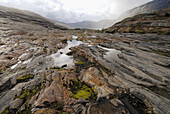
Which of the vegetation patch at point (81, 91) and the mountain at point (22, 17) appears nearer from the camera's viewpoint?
the vegetation patch at point (81, 91)

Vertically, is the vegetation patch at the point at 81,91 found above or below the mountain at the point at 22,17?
below

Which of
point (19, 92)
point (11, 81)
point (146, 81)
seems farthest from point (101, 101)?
point (11, 81)

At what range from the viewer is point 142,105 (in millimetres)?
8156

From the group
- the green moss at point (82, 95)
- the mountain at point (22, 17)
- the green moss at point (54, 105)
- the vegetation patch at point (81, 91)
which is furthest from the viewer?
the mountain at point (22, 17)

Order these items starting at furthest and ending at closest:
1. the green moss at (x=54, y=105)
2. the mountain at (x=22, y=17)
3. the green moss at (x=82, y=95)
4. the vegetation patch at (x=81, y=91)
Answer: the mountain at (x=22, y=17) < the vegetation patch at (x=81, y=91) < the green moss at (x=82, y=95) < the green moss at (x=54, y=105)

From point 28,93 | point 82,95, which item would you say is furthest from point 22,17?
point 82,95

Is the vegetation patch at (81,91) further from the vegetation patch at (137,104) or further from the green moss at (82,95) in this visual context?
the vegetation patch at (137,104)

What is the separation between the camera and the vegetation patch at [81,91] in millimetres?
9552

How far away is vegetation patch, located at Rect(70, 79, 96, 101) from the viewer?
955cm

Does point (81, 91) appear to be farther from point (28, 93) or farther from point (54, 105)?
point (28, 93)

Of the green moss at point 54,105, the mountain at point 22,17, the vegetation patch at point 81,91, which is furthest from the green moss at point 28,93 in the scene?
the mountain at point 22,17

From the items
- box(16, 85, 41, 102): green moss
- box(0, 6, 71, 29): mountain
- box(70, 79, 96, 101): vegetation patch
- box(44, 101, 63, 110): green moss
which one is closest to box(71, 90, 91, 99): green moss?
box(70, 79, 96, 101): vegetation patch

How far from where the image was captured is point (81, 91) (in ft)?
34.7

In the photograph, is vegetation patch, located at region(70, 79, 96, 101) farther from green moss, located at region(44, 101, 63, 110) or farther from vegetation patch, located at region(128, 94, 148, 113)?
vegetation patch, located at region(128, 94, 148, 113)
